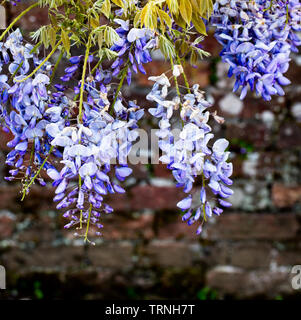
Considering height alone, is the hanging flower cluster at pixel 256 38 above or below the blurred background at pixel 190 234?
above

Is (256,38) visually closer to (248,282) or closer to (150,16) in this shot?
(150,16)

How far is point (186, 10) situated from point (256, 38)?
0.11 metres

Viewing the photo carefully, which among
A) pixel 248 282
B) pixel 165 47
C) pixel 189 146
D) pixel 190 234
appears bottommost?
pixel 248 282

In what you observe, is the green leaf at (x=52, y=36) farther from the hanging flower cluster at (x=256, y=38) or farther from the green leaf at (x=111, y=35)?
the hanging flower cluster at (x=256, y=38)

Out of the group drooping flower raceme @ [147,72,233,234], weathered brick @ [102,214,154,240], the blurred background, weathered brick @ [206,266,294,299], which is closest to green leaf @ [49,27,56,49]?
drooping flower raceme @ [147,72,233,234]

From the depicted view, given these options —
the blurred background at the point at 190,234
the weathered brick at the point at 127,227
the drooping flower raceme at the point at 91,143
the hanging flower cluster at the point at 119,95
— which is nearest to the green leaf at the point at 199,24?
the hanging flower cluster at the point at 119,95

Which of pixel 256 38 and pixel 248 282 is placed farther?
pixel 248 282

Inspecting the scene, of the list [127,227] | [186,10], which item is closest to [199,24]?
[186,10]

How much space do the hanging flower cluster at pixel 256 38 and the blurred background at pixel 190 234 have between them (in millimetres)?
420

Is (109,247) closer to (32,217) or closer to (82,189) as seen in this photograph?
(32,217)

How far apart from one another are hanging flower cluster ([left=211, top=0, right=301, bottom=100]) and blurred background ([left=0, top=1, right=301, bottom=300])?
42cm

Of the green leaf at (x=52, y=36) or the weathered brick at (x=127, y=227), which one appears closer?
the green leaf at (x=52, y=36)

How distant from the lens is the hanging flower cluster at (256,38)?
46 centimetres

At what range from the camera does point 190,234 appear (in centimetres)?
99
